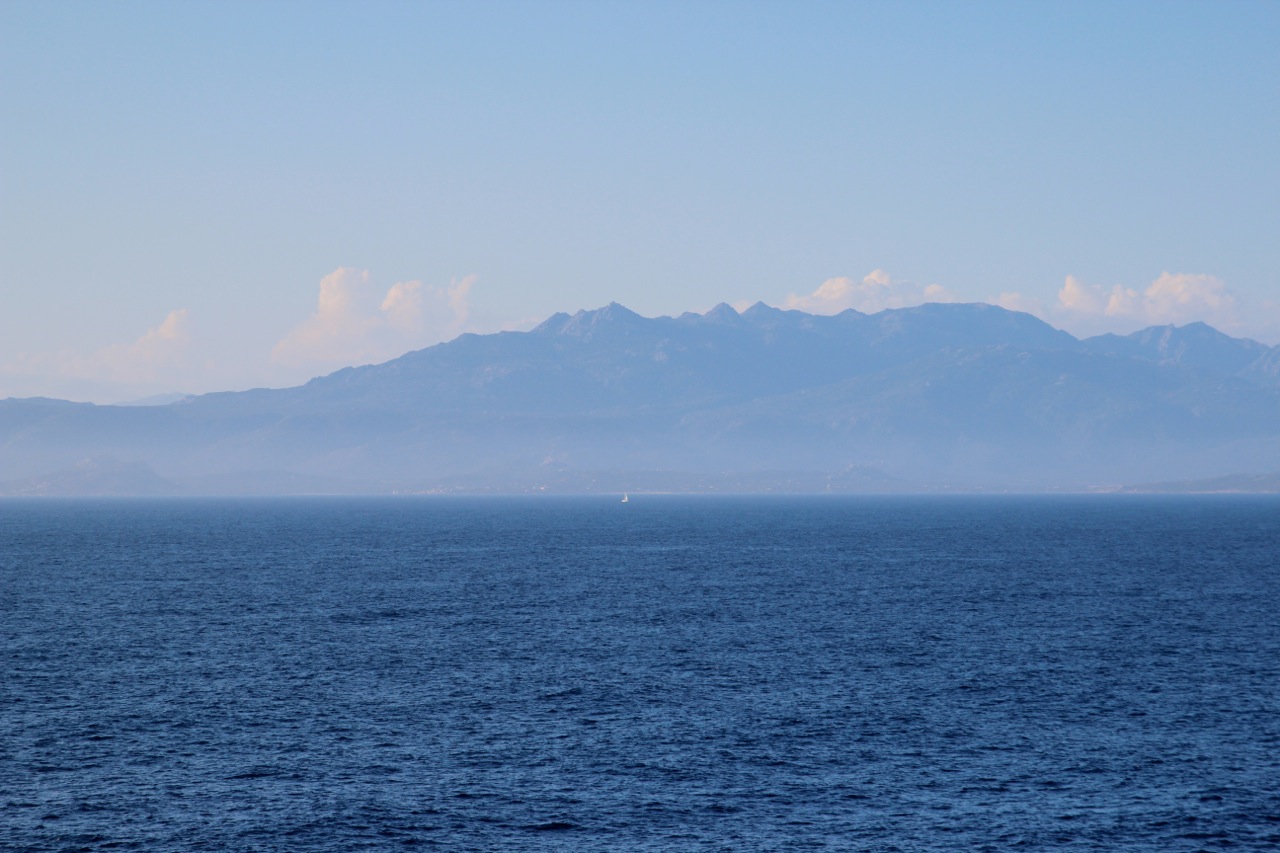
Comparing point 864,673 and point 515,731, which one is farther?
point 864,673

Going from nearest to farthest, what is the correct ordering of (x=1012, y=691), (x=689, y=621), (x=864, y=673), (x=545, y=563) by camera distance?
(x=1012, y=691)
(x=864, y=673)
(x=689, y=621)
(x=545, y=563)

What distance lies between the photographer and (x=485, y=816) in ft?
189

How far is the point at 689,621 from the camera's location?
118 meters

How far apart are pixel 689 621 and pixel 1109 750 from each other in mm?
53545

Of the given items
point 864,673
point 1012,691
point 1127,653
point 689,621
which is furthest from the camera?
point 689,621

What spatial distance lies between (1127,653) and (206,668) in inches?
2688

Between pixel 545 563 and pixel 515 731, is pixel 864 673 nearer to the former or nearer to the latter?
pixel 515 731

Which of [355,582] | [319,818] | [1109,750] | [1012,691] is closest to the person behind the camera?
[319,818]

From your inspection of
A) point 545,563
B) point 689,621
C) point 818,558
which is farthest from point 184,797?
point 818,558

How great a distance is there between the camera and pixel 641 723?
74.2 metres

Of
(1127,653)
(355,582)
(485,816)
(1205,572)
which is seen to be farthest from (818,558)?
(485,816)

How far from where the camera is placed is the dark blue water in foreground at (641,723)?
56.3 metres

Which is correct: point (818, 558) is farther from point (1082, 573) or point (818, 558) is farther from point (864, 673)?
point (864, 673)

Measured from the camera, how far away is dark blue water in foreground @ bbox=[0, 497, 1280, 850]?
56.3 m
